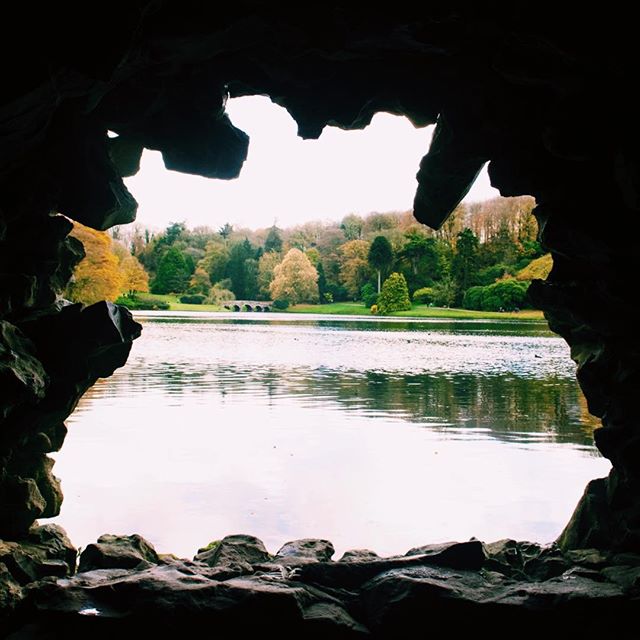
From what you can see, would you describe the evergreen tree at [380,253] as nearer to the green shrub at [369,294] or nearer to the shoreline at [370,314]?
the green shrub at [369,294]

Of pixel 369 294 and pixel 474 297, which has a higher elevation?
pixel 369 294

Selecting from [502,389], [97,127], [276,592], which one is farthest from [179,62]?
[502,389]

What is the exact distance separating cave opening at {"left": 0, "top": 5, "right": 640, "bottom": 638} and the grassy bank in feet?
194

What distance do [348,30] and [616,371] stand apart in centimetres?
355

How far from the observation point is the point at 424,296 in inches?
2953

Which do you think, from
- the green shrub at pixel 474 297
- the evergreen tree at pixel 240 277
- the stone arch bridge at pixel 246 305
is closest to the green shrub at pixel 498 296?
the green shrub at pixel 474 297

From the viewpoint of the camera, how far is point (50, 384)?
5539mm

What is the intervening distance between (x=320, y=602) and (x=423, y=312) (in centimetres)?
6534

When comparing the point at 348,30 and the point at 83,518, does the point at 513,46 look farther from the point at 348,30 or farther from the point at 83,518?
the point at 83,518

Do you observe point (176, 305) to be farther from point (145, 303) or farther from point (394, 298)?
point (394, 298)

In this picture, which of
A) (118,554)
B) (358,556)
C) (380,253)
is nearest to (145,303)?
(380,253)

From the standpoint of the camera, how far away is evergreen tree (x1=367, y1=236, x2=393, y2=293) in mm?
72875

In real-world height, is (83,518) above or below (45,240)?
below

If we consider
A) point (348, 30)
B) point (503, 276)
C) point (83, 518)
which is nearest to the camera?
point (348, 30)
